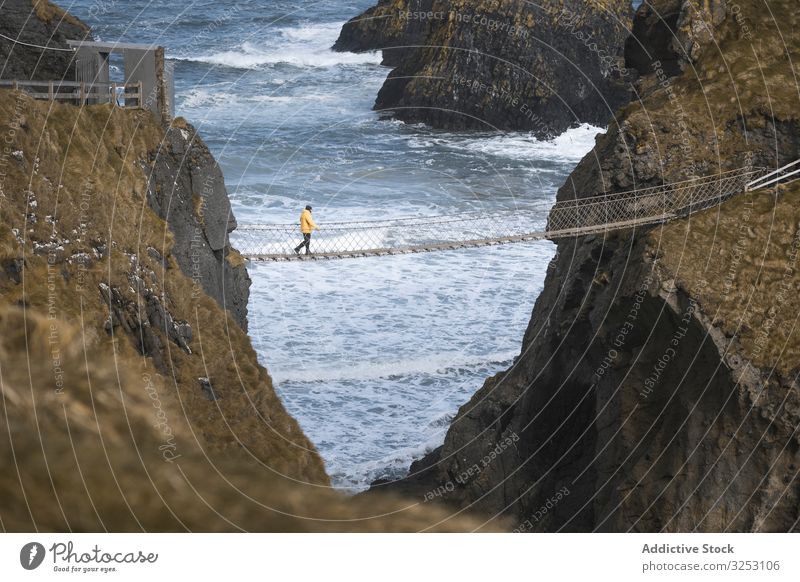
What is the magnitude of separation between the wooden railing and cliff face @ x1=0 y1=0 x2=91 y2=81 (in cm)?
73

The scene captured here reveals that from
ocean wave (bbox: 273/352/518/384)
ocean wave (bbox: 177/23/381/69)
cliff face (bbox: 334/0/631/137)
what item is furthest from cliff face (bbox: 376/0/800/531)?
ocean wave (bbox: 177/23/381/69)

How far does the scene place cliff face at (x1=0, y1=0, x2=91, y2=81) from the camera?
3031cm

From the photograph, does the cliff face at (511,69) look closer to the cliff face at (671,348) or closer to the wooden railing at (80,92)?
the cliff face at (671,348)

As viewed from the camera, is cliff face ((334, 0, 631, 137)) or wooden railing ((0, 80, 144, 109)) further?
cliff face ((334, 0, 631, 137))

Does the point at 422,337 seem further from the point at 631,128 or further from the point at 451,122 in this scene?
the point at 451,122

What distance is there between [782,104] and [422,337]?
659 inches

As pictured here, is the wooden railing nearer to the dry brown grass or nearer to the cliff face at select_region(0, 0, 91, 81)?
the cliff face at select_region(0, 0, 91, 81)

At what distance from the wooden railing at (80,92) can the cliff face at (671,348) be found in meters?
12.1

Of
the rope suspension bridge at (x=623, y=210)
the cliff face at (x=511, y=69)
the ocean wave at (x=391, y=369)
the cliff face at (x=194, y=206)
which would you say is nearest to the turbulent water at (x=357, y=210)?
the ocean wave at (x=391, y=369)

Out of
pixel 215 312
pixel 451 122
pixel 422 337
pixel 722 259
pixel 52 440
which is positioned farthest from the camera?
pixel 451 122

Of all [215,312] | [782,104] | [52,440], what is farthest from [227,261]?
[782,104]

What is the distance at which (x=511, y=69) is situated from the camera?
2667 inches

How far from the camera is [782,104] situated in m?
30.1

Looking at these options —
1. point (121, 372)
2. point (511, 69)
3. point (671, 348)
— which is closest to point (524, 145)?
point (511, 69)
